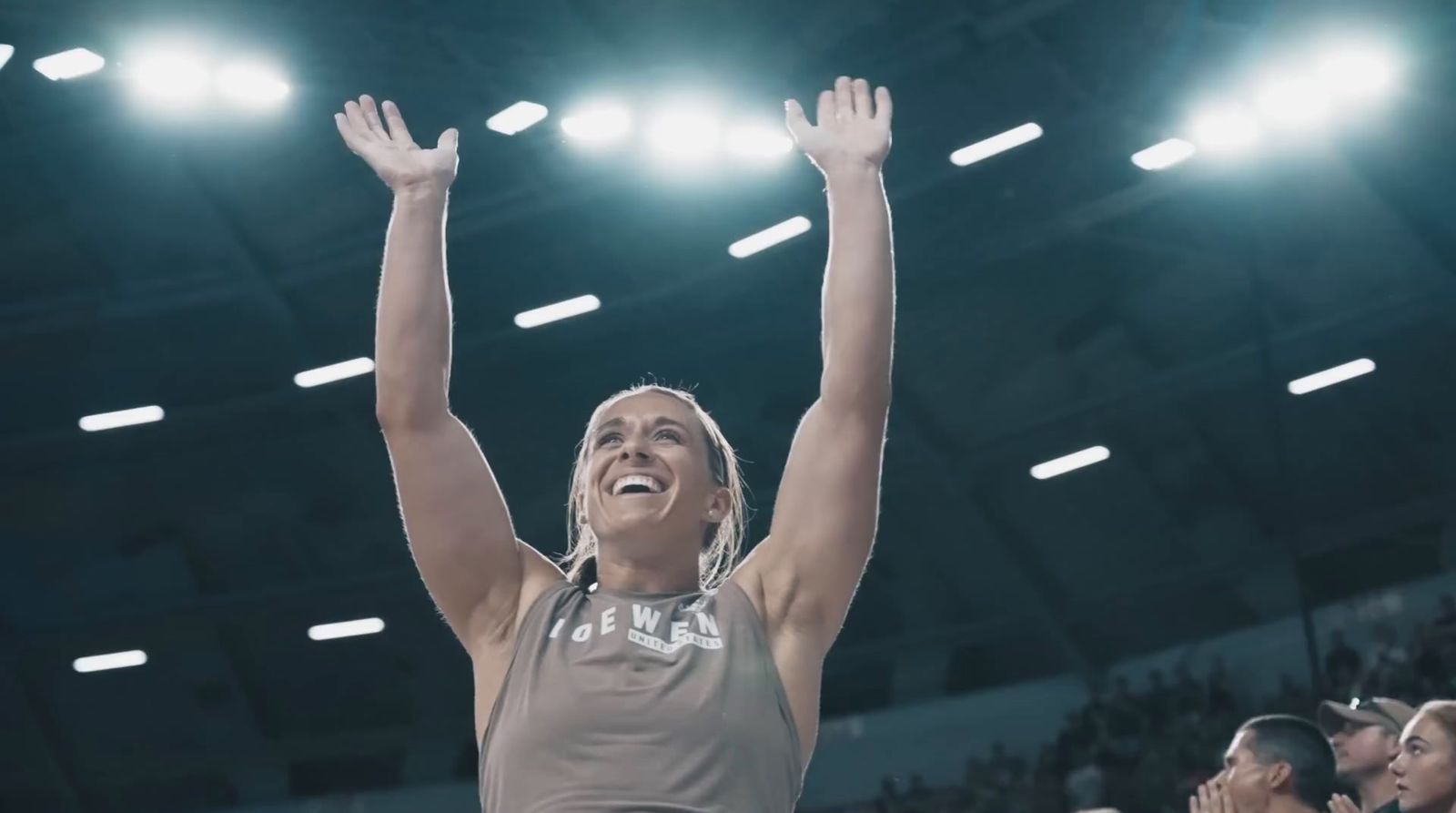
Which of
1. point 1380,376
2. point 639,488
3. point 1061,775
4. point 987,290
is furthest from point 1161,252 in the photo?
point 639,488

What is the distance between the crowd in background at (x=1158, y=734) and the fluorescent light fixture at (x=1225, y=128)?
3408mm

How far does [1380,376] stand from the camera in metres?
11.5

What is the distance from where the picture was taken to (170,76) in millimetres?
8898

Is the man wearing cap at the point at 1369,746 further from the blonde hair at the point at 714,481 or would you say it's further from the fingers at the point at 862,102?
the fingers at the point at 862,102

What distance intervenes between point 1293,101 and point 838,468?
8.05 metres

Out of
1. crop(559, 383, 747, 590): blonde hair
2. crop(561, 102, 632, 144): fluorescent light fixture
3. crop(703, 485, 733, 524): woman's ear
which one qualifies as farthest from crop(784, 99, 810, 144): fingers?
crop(561, 102, 632, 144): fluorescent light fixture

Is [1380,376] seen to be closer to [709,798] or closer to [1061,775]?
[1061,775]

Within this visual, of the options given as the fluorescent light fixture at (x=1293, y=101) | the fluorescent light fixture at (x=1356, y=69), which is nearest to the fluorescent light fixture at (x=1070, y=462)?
the fluorescent light fixture at (x=1293, y=101)

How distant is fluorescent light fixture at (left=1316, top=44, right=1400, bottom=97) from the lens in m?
9.16

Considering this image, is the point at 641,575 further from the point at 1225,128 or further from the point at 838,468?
the point at 1225,128

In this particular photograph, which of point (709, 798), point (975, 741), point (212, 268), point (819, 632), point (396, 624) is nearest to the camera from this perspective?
point (709, 798)

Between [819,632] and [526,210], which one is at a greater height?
Result: [526,210]

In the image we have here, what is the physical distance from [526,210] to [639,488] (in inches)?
333

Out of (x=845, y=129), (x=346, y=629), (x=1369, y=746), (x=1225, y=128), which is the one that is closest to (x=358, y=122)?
(x=845, y=129)
